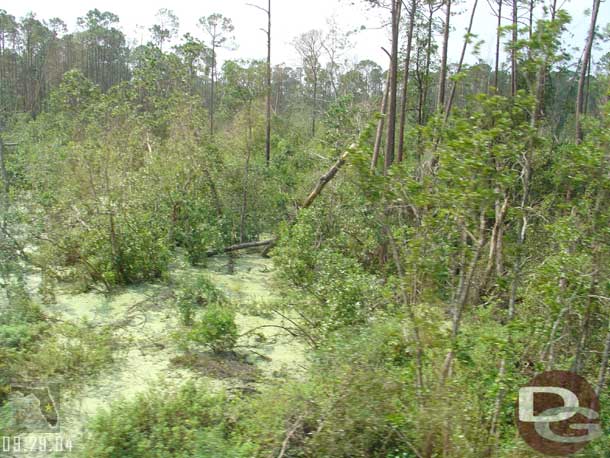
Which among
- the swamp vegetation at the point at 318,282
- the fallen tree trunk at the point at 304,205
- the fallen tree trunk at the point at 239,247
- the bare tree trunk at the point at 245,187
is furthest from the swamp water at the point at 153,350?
the bare tree trunk at the point at 245,187

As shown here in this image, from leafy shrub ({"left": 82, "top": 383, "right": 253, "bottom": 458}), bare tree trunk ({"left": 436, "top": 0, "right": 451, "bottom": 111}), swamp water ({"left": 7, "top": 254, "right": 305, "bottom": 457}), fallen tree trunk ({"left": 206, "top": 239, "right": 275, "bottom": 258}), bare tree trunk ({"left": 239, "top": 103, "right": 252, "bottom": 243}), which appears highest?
bare tree trunk ({"left": 436, "top": 0, "right": 451, "bottom": 111})

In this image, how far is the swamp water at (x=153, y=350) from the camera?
527cm

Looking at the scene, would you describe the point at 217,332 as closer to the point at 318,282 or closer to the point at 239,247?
the point at 318,282

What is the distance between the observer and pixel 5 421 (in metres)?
4.54

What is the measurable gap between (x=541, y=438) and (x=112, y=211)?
7.33 m

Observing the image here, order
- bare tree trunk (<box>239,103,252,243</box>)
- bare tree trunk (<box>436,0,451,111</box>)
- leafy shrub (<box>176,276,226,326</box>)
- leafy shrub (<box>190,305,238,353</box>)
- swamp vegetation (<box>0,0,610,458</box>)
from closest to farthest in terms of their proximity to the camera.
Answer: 1. swamp vegetation (<box>0,0,610,458</box>)
2. leafy shrub (<box>190,305,238,353</box>)
3. leafy shrub (<box>176,276,226,326</box>)
4. bare tree trunk (<box>239,103,252,243</box>)
5. bare tree trunk (<box>436,0,451,111</box>)

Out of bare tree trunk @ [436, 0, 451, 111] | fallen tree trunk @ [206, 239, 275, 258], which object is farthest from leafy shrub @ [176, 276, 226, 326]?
bare tree trunk @ [436, 0, 451, 111]

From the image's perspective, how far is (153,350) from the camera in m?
6.55

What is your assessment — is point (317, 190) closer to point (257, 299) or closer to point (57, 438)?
point (257, 299)

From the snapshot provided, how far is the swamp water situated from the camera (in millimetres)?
5266

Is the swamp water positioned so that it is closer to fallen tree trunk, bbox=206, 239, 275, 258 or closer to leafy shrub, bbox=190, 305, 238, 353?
leafy shrub, bbox=190, 305, 238, 353

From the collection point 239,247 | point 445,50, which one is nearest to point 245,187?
point 239,247

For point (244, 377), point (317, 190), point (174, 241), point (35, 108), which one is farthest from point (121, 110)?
point (35, 108)

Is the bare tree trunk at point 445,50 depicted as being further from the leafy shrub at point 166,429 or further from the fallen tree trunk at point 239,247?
the leafy shrub at point 166,429
